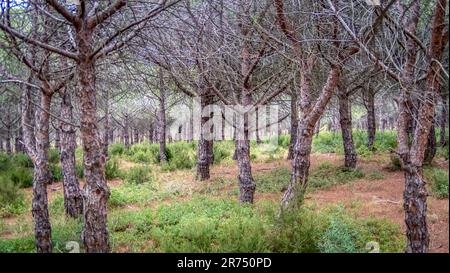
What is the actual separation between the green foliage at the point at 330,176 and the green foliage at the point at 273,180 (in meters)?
0.75

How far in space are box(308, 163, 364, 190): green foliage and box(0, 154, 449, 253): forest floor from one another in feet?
0.86

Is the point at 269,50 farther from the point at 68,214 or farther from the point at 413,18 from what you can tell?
the point at 68,214

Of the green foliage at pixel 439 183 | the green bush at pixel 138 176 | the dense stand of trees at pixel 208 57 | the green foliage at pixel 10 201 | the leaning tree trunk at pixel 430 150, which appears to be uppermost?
the dense stand of trees at pixel 208 57

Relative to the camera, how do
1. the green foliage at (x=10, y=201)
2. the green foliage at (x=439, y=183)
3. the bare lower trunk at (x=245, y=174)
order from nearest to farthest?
the green foliage at (x=439, y=183), the bare lower trunk at (x=245, y=174), the green foliage at (x=10, y=201)

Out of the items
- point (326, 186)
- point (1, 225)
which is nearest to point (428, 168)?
point (326, 186)

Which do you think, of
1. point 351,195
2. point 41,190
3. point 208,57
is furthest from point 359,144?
point 41,190

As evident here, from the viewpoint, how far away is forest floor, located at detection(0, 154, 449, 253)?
7066 mm

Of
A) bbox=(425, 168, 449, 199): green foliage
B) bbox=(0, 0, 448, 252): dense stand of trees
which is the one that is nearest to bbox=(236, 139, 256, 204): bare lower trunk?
bbox=(0, 0, 448, 252): dense stand of trees

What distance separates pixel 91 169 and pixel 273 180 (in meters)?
8.15

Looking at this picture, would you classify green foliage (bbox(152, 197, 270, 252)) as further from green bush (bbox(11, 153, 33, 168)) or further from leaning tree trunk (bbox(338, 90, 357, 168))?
green bush (bbox(11, 153, 33, 168))

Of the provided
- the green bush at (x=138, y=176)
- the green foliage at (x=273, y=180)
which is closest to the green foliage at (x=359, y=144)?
the green foliage at (x=273, y=180)

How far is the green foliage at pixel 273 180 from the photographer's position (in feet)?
35.1

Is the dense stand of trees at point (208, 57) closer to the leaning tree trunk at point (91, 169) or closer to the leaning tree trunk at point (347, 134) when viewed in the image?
the leaning tree trunk at point (91, 169)

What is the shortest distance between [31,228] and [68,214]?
780 mm
